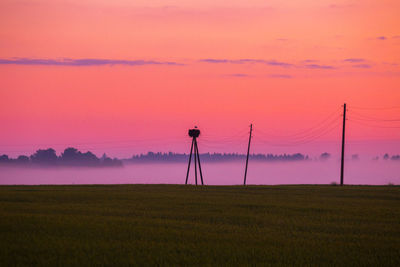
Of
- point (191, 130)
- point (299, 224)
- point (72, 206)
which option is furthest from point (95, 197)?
point (191, 130)

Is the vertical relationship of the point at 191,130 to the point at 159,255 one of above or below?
above

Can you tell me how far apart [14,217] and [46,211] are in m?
4.48

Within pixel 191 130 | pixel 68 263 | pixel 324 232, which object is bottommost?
pixel 68 263

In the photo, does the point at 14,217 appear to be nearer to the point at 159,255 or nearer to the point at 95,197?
the point at 159,255

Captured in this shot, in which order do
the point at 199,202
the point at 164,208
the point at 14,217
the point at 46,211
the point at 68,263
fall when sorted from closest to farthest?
the point at 68,263
the point at 14,217
the point at 46,211
the point at 164,208
the point at 199,202

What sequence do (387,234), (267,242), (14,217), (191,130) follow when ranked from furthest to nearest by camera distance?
(191,130) → (14,217) → (387,234) → (267,242)

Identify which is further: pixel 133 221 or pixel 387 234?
pixel 133 221

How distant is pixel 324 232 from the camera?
75.9ft

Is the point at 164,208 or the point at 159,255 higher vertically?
the point at 164,208

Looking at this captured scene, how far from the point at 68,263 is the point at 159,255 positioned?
2.98 metres

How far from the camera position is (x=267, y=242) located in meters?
19.9

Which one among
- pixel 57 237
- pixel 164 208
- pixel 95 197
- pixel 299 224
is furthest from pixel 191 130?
pixel 57 237

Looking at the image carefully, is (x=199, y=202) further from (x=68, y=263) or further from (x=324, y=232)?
(x=68, y=263)

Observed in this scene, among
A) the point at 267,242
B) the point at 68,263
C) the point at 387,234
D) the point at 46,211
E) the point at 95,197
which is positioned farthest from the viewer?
the point at 95,197
